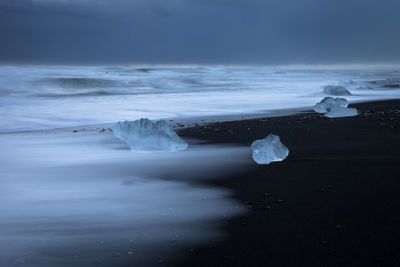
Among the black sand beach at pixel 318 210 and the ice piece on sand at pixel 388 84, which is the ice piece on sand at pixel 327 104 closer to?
the black sand beach at pixel 318 210

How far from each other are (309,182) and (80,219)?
1.70 metres

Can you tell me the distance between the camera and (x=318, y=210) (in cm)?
301

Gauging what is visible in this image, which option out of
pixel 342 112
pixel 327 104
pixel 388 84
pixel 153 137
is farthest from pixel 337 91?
pixel 153 137

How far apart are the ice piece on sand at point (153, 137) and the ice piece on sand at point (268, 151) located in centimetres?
112

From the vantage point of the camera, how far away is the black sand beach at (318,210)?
232 cm

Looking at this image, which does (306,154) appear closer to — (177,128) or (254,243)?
(254,243)

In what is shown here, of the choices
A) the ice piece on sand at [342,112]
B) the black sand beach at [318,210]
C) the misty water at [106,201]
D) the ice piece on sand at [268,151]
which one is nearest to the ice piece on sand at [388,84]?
the ice piece on sand at [342,112]

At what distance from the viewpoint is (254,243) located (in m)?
2.50

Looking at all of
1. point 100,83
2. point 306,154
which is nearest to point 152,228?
point 306,154

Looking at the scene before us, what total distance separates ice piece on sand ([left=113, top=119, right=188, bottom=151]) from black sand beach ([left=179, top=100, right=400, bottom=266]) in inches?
49.6

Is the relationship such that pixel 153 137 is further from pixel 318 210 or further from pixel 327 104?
pixel 327 104

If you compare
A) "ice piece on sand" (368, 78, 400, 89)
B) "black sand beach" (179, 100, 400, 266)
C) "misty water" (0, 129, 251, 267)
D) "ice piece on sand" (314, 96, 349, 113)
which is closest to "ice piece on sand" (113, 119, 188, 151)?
"misty water" (0, 129, 251, 267)

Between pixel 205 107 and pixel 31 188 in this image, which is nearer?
pixel 31 188

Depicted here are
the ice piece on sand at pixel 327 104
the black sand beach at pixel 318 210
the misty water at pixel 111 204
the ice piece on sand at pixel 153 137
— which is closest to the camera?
the black sand beach at pixel 318 210
